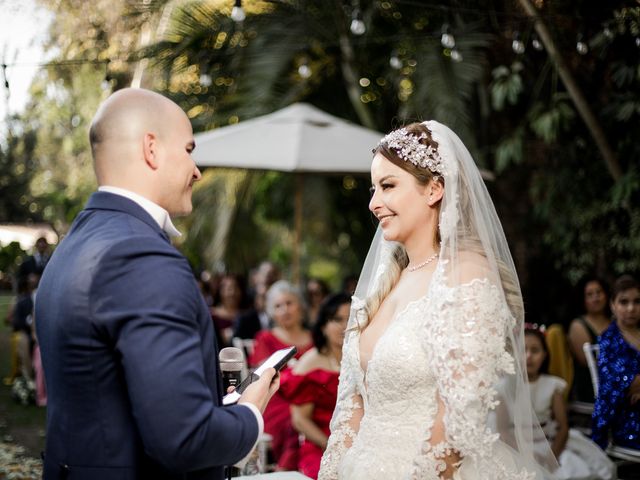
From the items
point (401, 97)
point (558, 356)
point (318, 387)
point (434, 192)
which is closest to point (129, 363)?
point (434, 192)

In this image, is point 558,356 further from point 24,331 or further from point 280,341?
point 24,331

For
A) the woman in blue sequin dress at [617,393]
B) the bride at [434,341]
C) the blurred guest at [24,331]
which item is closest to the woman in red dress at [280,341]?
the woman in blue sequin dress at [617,393]

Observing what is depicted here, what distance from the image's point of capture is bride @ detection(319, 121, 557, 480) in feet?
8.61

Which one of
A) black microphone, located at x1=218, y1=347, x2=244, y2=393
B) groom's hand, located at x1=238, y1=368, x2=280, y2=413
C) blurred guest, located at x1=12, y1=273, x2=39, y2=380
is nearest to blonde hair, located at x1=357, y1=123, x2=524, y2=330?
black microphone, located at x1=218, y1=347, x2=244, y2=393

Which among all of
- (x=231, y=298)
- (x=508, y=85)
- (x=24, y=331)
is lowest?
(x=24, y=331)

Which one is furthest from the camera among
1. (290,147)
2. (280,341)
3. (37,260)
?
(37,260)

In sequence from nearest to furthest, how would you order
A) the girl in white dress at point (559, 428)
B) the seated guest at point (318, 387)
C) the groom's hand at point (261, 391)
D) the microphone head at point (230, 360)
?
1. the groom's hand at point (261, 391)
2. the microphone head at point (230, 360)
3. the seated guest at point (318, 387)
4. the girl in white dress at point (559, 428)

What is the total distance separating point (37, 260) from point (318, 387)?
3.68 meters

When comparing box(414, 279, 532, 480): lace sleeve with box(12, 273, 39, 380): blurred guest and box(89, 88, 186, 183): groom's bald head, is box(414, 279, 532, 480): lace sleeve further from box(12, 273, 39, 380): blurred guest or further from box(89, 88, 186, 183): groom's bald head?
box(12, 273, 39, 380): blurred guest

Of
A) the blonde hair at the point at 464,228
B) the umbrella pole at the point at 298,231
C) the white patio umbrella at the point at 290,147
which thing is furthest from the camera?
the umbrella pole at the point at 298,231

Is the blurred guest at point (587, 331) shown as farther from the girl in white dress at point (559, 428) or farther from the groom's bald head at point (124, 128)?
the groom's bald head at point (124, 128)

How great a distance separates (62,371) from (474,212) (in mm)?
1636

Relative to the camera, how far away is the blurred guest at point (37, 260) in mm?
6938

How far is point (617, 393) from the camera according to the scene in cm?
464
